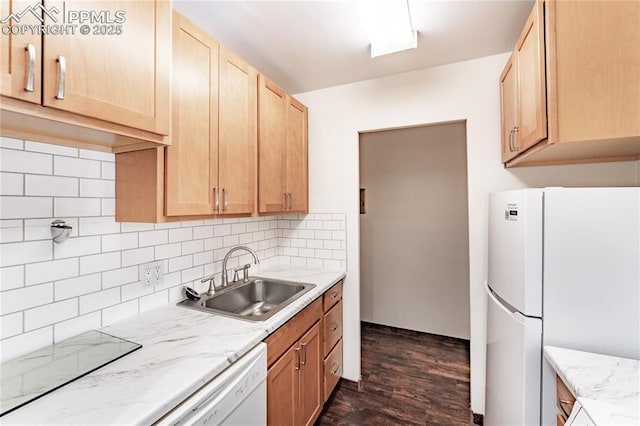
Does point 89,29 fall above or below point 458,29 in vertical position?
below

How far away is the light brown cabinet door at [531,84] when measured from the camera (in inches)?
45.7

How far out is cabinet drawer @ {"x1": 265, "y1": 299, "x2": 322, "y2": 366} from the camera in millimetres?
1325

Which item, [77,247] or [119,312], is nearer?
[77,247]

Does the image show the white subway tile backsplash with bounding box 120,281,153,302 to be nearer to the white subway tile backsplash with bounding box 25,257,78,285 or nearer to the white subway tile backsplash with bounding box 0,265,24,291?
the white subway tile backsplash with bounding box 25,257,78,285

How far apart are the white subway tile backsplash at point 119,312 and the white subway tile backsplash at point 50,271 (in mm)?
230

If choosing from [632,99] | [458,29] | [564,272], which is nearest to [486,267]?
[564,272]

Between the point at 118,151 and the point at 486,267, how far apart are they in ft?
7.25

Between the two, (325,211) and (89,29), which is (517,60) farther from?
(89,29)

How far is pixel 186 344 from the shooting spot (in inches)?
43.1

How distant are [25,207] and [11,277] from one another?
0.25 metres

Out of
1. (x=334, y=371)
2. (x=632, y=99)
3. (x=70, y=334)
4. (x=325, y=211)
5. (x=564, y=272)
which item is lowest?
(x=334, y=371)

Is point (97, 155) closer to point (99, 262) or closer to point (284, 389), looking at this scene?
point (99, 262)

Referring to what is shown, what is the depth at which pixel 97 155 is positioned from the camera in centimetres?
122

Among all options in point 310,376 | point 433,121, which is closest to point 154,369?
point 310,376
